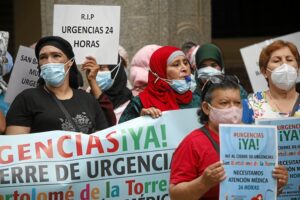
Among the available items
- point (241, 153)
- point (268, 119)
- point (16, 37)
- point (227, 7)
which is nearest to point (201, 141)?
point (241, 153)

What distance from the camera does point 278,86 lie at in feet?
20.7

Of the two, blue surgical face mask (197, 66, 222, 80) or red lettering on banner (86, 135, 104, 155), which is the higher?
blue surgical face mask (197, 66, 222, 80)

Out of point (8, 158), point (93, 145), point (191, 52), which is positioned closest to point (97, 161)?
point (93, 145)

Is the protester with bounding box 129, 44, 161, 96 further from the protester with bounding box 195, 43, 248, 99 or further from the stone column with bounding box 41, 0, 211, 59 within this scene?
the stone column with bounding box 41, 0, 211, 59

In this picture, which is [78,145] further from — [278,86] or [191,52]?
[191,52]

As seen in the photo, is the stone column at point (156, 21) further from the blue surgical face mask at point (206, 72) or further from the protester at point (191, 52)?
the blue surgical face mask at point (206, 72)

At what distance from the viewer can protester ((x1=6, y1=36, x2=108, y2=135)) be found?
20.2ft

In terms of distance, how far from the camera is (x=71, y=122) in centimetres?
621

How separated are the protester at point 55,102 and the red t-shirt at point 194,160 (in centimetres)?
132

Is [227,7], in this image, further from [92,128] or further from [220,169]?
[220,169]

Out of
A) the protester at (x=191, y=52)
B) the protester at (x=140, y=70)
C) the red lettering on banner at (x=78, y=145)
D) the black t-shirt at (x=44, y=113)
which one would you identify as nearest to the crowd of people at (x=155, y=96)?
the black t-shirt at (x=44, y=113)

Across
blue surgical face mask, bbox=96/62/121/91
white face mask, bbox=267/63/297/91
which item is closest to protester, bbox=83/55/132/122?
blue surgical face mask, bbox=96/62/121/91

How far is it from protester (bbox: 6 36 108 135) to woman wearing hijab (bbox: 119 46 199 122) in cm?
27

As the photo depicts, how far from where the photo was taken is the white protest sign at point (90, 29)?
7062 mm
